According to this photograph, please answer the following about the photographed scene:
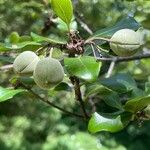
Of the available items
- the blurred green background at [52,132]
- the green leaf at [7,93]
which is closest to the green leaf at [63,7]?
the green leaf at [7,93]

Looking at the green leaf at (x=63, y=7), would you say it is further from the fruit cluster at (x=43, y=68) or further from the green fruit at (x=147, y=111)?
the green fruit at (x=147, y=111)

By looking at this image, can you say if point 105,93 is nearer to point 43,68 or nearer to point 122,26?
point 122,26

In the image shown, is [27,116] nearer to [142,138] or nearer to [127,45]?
[142,138]

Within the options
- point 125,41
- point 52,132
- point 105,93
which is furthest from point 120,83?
point 52,132

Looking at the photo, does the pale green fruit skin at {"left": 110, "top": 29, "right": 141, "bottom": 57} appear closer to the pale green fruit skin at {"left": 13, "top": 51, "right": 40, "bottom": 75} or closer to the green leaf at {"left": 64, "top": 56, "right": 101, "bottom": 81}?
the green leaf at {"left": 64, "top": 56, "right": 101, "bottom": 81}

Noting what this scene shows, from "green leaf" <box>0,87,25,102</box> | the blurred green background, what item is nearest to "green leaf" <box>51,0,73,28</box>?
"green leaf" <box>0,87,25,102</box>
